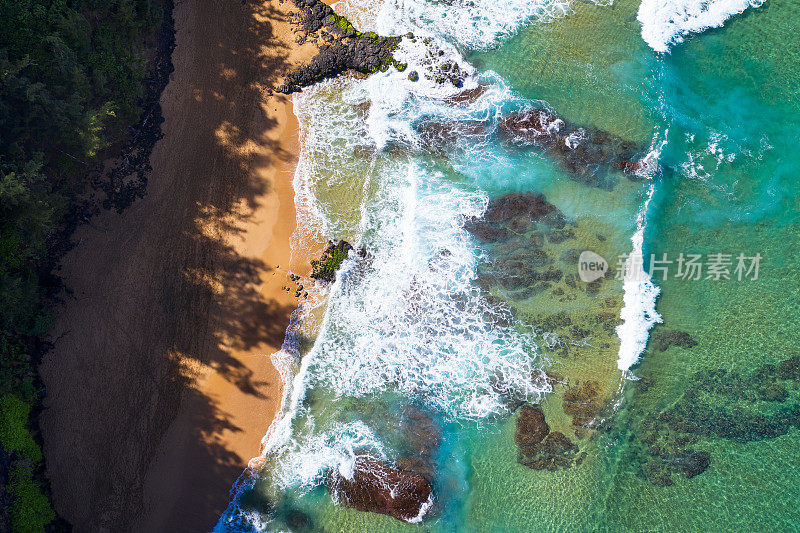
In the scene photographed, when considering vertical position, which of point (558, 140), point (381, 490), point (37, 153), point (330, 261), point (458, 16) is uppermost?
point (458, 16)

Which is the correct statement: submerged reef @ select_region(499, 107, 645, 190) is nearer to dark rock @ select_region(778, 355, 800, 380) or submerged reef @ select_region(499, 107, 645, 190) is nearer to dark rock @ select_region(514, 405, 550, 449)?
dark rock @ select_region(778, 355, 800, 380)

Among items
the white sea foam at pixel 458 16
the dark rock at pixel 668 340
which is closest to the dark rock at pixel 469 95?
the white sea foam at pixel 458 16

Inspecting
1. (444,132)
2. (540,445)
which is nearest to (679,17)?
(444,132)

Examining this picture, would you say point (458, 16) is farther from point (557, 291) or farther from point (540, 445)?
point (540, 445)

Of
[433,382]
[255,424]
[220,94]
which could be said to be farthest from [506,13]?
[255,424]

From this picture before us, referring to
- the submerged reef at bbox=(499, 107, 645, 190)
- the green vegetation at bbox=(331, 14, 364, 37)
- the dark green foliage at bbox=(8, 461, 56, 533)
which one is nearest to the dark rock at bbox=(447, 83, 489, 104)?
the submerged reef at bbox=(499, 107, 645, 190)

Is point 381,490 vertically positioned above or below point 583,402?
below

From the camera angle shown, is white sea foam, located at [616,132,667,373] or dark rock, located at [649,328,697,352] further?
dark rock, located at [649,328,697,352]

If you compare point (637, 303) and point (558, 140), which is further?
point (558, 140)
